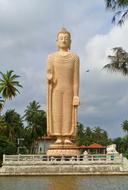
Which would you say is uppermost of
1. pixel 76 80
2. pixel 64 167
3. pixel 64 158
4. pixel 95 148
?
pixel 76 80

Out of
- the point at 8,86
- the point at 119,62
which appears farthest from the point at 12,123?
the point at 119,62

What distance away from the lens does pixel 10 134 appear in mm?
70312

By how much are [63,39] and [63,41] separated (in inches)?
8.6

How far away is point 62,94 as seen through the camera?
4106cm

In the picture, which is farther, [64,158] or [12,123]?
[12,123]

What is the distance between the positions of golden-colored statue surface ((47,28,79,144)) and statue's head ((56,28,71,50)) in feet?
3.75

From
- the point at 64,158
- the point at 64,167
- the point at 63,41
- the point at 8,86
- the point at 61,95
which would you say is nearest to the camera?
the point at 64,167

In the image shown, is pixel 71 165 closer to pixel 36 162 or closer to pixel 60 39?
pixel 36 162

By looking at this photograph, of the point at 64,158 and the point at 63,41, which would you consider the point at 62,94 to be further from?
the point at 64,158

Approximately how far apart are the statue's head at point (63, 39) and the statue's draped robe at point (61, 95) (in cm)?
127

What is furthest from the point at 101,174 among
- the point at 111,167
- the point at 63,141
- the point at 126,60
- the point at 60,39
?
the point at 126,60

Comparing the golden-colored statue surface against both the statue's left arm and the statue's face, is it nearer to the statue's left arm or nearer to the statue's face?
the statue's left arm

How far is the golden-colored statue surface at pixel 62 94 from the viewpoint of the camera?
134ft

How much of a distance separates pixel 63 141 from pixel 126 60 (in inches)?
1058
